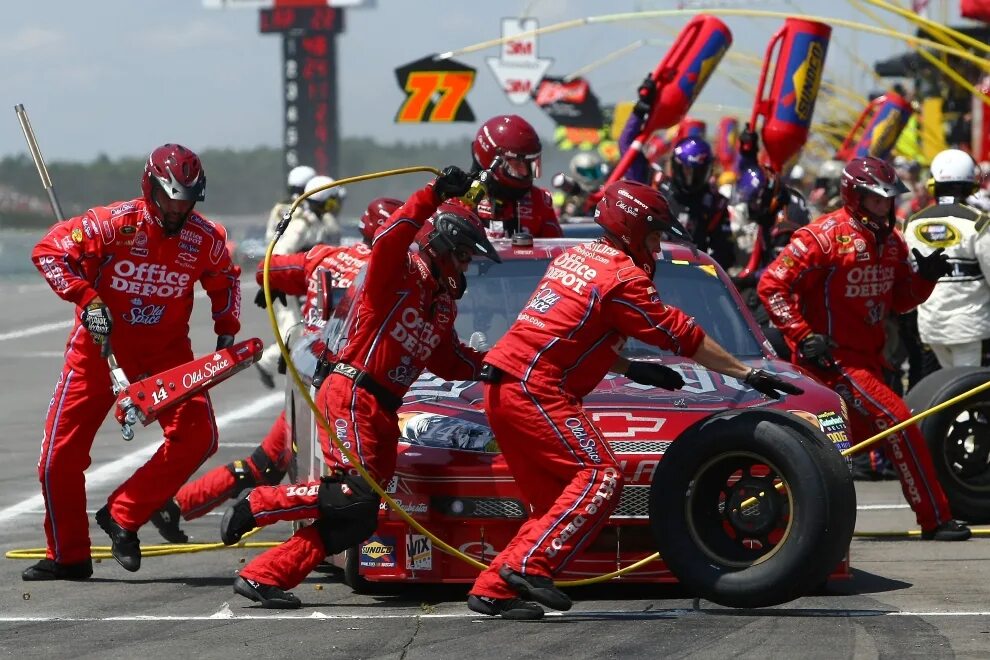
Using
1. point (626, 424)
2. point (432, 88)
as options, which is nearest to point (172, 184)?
point (626, 424)

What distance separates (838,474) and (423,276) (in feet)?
5.97

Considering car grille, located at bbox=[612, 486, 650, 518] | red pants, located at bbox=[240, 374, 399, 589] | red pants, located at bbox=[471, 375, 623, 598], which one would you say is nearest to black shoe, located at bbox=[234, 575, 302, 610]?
red pants, located at bbox=[240, 374, 399, 589]

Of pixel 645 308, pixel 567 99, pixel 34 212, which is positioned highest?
pixel 645 308

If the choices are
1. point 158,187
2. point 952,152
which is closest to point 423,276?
point 158,187

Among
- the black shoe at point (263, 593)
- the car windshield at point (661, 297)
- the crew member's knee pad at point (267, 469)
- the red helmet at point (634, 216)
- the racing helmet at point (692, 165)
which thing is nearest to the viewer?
the red helmet at point (634, 216)

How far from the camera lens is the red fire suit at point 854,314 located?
30.5 ft

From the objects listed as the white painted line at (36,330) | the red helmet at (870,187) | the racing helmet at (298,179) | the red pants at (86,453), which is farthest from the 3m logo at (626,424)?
the white painted line at (36,330)

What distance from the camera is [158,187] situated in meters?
8.34

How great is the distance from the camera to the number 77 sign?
15.2 metres

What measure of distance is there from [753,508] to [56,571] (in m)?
3.19

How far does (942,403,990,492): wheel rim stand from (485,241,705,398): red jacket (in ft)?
10.5

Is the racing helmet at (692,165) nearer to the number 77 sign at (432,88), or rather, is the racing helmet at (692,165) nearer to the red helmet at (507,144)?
the number 77 sign at (432,88)

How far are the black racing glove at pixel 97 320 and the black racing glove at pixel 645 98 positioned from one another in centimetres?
724

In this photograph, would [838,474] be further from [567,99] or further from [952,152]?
[567,99]
